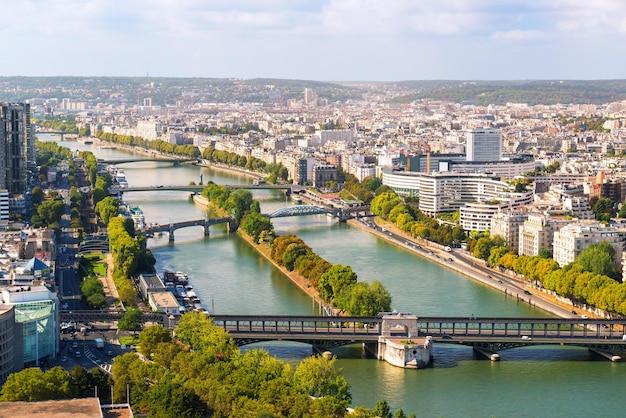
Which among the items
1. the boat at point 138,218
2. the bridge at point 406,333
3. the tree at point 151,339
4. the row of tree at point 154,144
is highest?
the tree at point 151,339

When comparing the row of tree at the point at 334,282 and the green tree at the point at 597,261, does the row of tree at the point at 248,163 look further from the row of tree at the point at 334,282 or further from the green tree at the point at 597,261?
the green tree at the point at 597,261

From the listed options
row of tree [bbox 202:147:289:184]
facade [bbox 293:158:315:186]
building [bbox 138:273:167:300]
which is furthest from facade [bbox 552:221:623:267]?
row of tree [bbox 202:147:289:184]

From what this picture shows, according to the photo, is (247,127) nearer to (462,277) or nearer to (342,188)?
(342,188)

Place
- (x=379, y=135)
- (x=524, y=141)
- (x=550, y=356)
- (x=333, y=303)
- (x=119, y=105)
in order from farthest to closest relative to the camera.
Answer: (x=119, y=105) < (x=379, y=135) < (x=524, y=141) < (x=333, y=303) < (x=550, y=356)

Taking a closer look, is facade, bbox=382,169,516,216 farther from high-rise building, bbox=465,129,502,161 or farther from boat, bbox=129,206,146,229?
high-rise building, bbox=465,129,502,161

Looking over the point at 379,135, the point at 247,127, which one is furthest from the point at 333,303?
the point at 247,127

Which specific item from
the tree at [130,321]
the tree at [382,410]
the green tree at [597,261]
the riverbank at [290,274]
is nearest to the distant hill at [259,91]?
the riverbank at [290,274]

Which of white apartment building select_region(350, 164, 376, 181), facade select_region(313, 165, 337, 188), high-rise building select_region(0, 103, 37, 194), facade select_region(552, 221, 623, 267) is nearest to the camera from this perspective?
facade select_region(552, 221, 623, 267)
